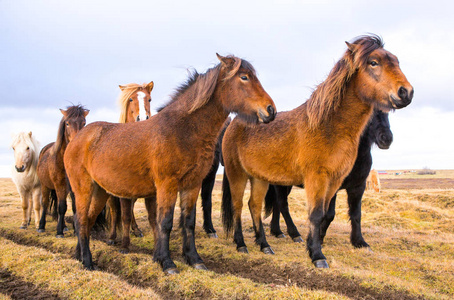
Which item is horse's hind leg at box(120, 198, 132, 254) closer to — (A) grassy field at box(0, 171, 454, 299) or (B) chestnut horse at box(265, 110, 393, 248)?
(A) grassy field at box(0, 171, 454, 299)

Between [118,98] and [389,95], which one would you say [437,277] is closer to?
[389,95]

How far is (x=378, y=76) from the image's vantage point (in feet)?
17.2

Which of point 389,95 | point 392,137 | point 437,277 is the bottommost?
point 437,277

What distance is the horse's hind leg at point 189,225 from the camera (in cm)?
557

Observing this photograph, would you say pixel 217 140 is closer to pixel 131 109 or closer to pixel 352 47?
pixel 352 47

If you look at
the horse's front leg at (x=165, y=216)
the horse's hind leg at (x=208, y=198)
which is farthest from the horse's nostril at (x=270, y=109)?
the horse's hind leg at (x=208, y=198)

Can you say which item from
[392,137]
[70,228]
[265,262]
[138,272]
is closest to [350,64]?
[392,137]

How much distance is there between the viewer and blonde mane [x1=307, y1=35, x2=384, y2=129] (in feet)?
18.1

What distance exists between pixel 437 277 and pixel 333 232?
4.06m

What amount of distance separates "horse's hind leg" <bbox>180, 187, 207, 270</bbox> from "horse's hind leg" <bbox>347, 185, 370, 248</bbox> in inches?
143

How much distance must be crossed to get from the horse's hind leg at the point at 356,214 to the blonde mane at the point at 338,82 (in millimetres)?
2507

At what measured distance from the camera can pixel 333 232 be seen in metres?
9.54

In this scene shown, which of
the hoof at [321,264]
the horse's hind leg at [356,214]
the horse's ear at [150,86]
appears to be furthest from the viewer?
the horse's ear at [150,86]

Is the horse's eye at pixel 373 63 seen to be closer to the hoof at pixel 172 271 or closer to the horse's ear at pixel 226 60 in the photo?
the horse's ear at pixel 226 60
